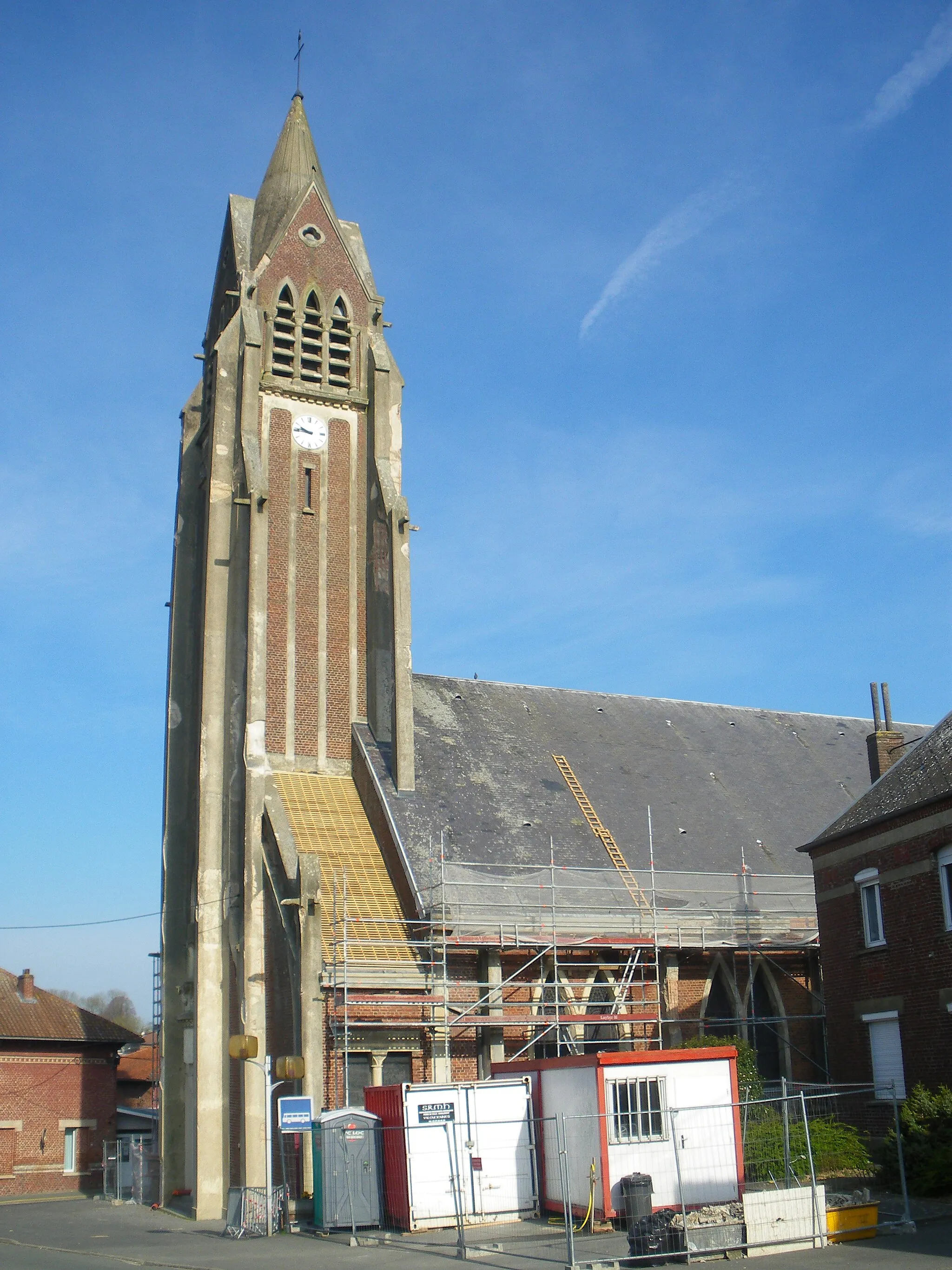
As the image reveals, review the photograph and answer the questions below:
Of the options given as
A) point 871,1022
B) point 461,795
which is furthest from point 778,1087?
point 461,795

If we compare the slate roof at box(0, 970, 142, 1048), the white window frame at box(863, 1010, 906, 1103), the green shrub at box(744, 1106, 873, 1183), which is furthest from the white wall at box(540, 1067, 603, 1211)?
the slate roof at box(0, 970, 142, 1048)

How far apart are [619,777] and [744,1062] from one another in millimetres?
9264

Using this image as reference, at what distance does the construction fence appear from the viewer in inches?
626

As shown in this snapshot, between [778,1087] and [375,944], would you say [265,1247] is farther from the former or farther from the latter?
[778,1087]

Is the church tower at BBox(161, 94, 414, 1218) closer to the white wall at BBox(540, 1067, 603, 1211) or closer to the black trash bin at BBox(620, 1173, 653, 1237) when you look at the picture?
the white wall at BBox(540, 1067, 603, 1211)

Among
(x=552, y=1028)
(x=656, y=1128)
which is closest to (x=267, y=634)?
(x=552, y=1028)

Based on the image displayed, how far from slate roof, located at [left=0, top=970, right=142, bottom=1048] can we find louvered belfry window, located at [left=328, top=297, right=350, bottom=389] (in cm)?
2002


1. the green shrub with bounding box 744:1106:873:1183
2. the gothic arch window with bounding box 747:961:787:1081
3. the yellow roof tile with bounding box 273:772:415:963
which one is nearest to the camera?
the green shrub with bounding box 744:1106:873:1183

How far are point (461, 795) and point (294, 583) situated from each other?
20.2 feet

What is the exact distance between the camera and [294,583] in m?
29.9

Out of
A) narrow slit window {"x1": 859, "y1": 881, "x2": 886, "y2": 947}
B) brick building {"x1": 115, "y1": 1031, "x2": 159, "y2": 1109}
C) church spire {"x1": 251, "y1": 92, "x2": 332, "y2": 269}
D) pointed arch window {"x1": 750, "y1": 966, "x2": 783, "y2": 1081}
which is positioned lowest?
brick building {"x1": 115, "y1": 1031, "x2": 159, "y2": 1109}

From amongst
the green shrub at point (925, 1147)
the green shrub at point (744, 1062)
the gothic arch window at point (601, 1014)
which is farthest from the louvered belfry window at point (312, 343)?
the green shrub at point (925, 1147)

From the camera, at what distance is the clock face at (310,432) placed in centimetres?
3123

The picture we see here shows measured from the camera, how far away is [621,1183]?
17453mm
